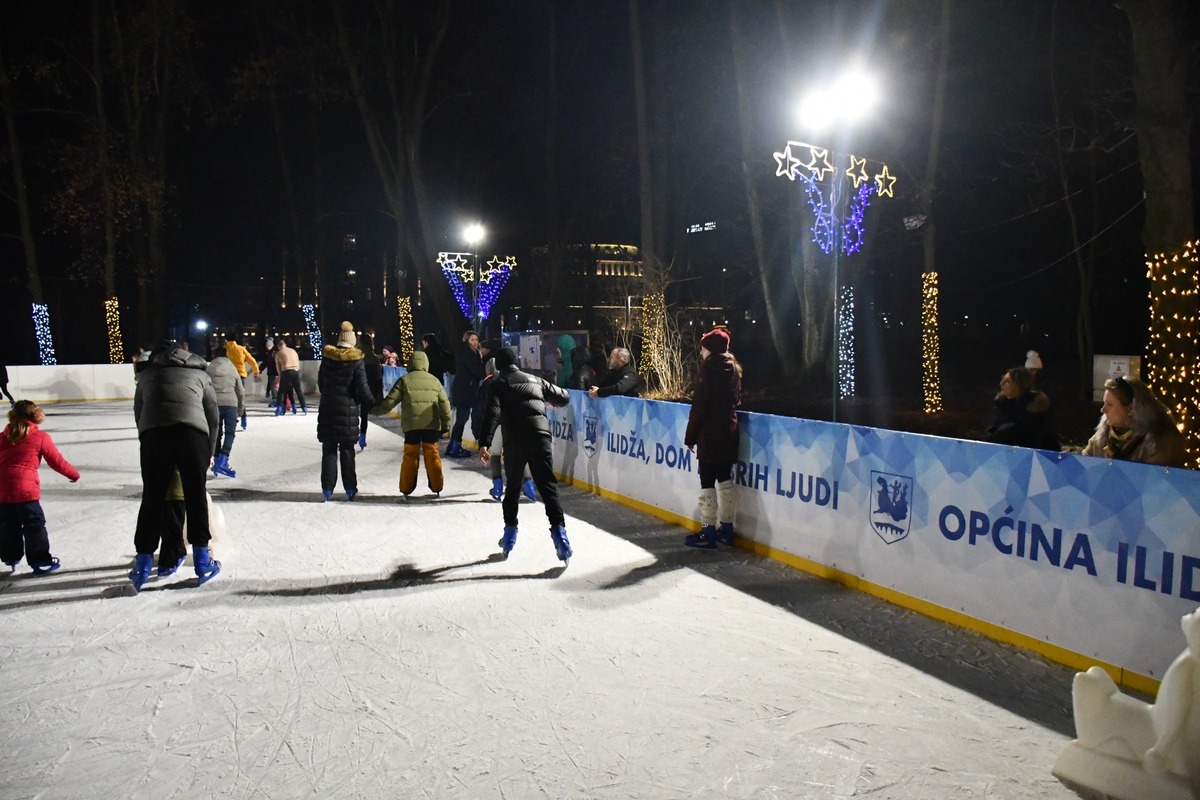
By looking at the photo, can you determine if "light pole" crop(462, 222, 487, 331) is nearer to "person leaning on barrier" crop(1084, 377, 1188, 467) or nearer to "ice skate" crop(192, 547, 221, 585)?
"ice skate" crop(192, 547, 221, 585)

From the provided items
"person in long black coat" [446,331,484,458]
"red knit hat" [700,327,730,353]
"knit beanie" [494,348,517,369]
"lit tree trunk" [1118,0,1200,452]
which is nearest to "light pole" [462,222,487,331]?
"person in long black coat" [446,331,484,458]

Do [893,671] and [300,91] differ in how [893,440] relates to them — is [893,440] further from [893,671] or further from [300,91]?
[300,91]

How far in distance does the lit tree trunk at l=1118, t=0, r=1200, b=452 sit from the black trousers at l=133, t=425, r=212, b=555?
10.1 metres

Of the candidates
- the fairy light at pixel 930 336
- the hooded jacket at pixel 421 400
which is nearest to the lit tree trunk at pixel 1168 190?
the fairy light at pixel 930 336

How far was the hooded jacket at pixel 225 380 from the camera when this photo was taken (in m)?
10.8

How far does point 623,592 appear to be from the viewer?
6.17 metres

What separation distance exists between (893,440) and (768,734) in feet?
8.92

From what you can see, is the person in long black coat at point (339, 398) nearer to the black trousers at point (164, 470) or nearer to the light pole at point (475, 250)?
the black trousers at point (164, 470)

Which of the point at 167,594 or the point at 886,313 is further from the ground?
the point at 886,313

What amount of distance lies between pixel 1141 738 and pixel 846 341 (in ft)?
56.1

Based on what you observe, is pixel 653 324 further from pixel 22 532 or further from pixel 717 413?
pixel 22 532

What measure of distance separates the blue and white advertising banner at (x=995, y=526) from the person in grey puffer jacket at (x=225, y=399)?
6.64 meters

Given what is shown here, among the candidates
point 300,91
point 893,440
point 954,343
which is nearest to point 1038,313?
point 954,343

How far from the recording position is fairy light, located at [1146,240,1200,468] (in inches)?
392
